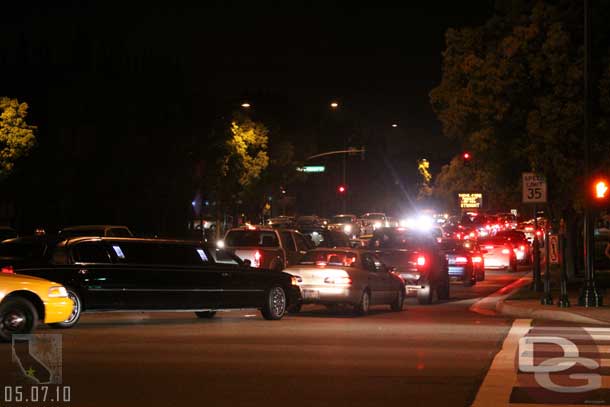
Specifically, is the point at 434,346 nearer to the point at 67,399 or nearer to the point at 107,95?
the point at 67,399

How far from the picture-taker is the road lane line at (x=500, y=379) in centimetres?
1116

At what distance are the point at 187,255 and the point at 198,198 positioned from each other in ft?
140

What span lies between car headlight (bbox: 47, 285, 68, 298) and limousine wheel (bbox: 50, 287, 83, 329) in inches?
48.0

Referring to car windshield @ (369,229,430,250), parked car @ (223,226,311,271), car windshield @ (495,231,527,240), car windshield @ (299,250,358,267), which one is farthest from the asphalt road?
car windshield @ (495,231,527,240)

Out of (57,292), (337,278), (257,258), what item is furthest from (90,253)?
(257,258)

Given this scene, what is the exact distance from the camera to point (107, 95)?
52.2 meters

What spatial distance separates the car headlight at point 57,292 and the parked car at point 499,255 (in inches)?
1324

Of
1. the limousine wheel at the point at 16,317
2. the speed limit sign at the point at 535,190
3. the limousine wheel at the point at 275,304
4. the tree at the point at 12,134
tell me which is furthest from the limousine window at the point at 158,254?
the tree at the point at 12,134

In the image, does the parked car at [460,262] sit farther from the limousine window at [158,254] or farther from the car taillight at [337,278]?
the limousine window at [158,254]

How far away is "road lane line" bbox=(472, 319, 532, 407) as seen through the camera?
1116 centimetres

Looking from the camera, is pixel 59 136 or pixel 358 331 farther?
pixel 59 136

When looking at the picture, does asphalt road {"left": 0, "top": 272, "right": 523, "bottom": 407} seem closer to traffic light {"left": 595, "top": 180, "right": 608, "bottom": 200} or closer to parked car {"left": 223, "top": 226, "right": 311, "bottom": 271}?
traffic light {"left": 595, "top": 180, "right": 608, "bottom": 200}

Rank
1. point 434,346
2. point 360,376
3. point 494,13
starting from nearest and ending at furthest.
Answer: point 360,376 → point 434,346 → point 494,13

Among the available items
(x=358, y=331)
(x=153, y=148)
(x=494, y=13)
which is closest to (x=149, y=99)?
(x=153, y=148)
